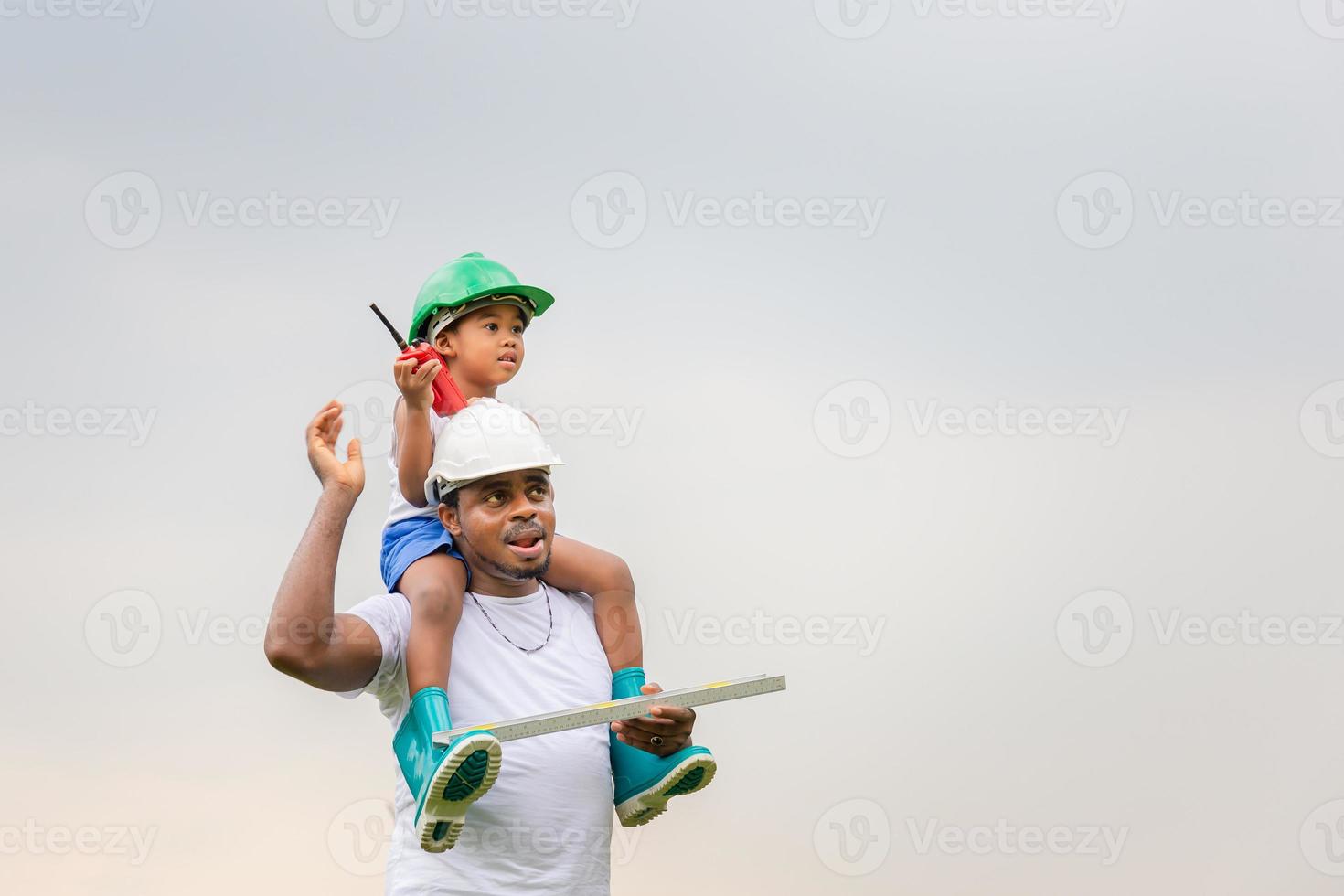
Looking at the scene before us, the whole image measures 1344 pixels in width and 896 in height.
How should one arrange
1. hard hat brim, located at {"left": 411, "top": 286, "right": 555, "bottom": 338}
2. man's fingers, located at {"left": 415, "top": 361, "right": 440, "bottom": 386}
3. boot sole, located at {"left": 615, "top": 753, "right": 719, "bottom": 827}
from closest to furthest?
boot sole, located at {"left": 615, "top": 753, "right": 719, "bottom": 827} < man's fingers, located at {"left": 415, "top": 361, "right": 440, "bottom": 386} < hard hat brim, located at {"left": 411, "top": 286, "right": 555, "bottom": 338}

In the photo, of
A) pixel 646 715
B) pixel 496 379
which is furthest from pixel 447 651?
pixel 496 379

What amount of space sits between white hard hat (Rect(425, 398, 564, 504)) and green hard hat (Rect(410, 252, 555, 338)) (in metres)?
0.48

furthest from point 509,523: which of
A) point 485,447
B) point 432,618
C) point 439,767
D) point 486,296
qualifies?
point 486,296

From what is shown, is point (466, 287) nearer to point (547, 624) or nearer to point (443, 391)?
point (443, 391)

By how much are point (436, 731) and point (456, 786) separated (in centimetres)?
16

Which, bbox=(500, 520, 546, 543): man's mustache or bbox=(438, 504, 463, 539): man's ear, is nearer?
bbox=(500, 520, 546, 543): man's mustache

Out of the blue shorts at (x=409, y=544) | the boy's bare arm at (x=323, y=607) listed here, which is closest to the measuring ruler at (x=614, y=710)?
the boy's bare arm at (x=323, y=607)

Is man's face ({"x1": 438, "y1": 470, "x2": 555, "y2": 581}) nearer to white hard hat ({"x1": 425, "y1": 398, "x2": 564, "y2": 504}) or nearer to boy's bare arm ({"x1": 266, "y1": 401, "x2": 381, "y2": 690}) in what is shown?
white hard hat ({"x1": 425, "y1": 398, "x2": 564, "y2": 504})

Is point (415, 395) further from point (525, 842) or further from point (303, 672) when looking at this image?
point (525, 842)

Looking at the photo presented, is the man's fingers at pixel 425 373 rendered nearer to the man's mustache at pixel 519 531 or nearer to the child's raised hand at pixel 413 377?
the child's raised hand at pixel 413 377

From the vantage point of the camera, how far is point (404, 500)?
151 inches

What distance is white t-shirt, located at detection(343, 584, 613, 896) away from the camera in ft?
10.8

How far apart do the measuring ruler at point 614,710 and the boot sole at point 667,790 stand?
0.59 feet

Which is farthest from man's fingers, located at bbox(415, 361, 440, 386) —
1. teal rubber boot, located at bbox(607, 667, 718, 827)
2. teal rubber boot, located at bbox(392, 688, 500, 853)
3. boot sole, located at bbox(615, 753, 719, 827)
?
boot sole, located at bbox(615, 753, 719, 827)
